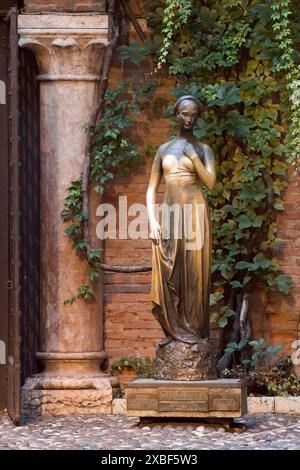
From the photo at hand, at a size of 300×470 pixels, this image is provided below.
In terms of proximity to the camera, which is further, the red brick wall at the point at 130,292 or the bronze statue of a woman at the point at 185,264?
the red brick wall at the point at 130,292

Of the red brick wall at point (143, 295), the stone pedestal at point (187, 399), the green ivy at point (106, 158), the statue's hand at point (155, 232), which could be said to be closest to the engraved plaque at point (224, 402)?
the stone pedestal at point (187, 399)

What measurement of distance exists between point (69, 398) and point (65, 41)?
10.2 feet

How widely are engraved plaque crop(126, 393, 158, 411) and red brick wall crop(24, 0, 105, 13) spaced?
357cm

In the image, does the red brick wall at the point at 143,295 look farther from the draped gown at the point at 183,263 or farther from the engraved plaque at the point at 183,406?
the engraved plaque at the point at 183,406

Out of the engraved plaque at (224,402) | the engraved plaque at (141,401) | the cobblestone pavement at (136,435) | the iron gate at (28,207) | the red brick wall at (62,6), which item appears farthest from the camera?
the iron gate at (28,207)

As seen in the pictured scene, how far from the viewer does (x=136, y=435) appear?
11133mm

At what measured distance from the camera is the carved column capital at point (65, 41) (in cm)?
1273

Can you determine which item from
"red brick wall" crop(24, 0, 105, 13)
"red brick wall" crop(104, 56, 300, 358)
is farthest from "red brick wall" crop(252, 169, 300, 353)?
"red brick wall" crop(24, 0, 105, 13)

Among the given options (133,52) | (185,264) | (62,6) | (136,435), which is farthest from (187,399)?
(62,6)

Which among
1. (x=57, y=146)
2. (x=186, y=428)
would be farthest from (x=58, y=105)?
(x=186, y=428)

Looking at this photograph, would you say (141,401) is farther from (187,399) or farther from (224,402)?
(224,402)

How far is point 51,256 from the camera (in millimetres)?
12844

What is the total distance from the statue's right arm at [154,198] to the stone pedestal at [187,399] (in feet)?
3.79
